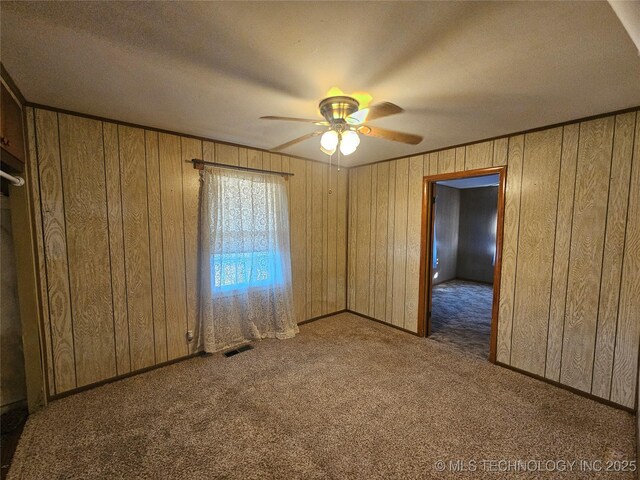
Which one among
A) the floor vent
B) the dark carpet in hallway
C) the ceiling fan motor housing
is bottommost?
the dark carpet in hallway

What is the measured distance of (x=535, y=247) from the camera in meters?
2.48

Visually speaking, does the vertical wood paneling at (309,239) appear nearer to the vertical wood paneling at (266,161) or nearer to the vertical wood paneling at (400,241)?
the vertical wood paneling at (266,161)

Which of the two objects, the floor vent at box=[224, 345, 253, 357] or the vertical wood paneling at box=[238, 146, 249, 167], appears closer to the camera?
the floor vent at box=[224, 345, 253, 357]

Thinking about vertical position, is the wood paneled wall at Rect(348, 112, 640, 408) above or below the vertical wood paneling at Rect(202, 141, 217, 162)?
below

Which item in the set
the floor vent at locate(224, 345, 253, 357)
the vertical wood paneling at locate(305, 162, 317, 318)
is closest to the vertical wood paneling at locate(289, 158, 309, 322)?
the vertical wood paneling at locate(305, 162, 317, 318)

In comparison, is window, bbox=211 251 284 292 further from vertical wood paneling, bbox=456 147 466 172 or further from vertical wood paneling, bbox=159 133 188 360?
vertical wood paneling, bbox=456 147 466 172

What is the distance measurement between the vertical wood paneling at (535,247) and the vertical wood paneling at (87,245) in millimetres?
3742

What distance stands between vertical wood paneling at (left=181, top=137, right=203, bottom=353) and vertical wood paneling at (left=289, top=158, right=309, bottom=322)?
1.16m

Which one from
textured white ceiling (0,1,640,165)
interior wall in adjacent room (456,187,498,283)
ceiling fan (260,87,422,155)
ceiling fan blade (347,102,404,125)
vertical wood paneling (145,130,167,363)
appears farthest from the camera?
interior wall in adjacent room (456,187,498,283)

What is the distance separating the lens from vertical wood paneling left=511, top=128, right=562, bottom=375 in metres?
2.39

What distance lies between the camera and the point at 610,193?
2104 millimetres

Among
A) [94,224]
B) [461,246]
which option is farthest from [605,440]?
[461,246]

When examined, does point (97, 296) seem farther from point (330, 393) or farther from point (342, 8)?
point (342, 8)

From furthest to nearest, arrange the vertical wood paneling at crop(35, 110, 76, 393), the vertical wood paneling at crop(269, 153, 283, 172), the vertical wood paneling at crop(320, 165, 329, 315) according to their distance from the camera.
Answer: the vertical wood paneling at crop(320, 165, 329, 315), the vertical wood paneling at crop(269, 153, 283, 172), the vertical wood paneling at crop(35, 110, 76, 393)
